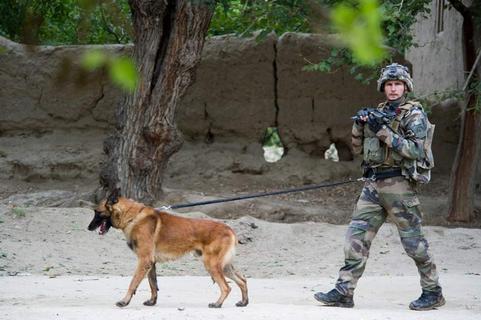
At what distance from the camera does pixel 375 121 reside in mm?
6305

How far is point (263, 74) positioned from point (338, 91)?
53.1 inches

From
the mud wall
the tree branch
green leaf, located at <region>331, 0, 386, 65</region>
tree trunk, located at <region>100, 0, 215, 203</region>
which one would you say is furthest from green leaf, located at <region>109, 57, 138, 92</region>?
the mud wall

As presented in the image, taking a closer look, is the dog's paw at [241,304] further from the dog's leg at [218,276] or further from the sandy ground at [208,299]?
the dog's leg at [218,276]

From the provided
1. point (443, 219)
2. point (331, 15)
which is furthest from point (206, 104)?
point (331, 15)

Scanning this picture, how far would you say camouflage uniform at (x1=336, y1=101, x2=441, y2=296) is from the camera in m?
6.32

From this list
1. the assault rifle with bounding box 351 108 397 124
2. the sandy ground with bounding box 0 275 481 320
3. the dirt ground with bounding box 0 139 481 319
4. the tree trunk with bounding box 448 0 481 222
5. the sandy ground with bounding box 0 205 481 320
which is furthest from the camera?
the tree trunk with bounding box 448 0 481 222

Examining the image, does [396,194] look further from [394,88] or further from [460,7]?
[460,7]

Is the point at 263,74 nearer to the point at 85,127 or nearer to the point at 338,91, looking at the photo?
the point at 338,91

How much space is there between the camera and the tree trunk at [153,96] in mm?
11797

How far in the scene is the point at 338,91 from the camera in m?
14.6

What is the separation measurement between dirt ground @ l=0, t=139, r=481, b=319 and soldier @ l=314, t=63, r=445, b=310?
259 mm

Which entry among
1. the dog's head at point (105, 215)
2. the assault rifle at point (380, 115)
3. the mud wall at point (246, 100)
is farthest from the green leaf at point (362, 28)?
the mud wall at point (246, 100)

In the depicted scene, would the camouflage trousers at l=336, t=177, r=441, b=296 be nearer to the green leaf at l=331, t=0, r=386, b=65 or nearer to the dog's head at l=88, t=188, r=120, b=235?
the dog's head at l=88, t=188, r=120, b=235

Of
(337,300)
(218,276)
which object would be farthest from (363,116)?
(218,276)
